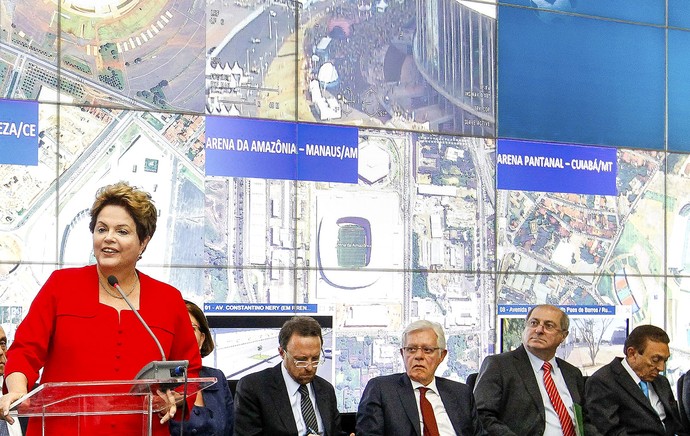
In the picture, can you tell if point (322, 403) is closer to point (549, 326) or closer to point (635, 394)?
point (549, 326)

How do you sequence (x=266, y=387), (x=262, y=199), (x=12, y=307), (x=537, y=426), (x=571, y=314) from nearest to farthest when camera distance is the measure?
(x=266, y=387) < (x=537, y=426) < (x=12, y=307) < (x=262, y=199) < (x=571, y=314)

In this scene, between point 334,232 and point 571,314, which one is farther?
point 571,314

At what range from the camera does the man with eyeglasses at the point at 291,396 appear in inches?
190

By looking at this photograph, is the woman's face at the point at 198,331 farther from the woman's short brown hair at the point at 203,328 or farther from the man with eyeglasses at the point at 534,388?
the man with eyeglasses at the point at 534,388

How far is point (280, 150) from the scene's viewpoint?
21.8 feet

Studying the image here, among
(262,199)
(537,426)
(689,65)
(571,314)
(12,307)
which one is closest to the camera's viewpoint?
(537,426)

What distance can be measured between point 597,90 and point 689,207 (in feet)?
3.83

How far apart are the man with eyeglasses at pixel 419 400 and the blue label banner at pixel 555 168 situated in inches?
101

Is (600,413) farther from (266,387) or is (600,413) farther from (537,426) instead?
(266,387)

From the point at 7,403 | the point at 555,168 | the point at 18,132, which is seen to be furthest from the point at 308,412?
the point at 555,168

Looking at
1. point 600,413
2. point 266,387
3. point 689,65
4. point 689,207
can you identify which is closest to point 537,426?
point 600,413

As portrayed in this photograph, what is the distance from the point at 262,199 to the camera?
258 inches

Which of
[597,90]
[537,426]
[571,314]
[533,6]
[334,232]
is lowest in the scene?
[537,426]

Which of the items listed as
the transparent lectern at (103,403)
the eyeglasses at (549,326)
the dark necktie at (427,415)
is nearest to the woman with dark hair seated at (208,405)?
A: the dark necktie at (427,415)
